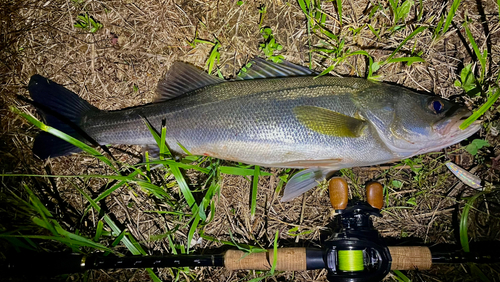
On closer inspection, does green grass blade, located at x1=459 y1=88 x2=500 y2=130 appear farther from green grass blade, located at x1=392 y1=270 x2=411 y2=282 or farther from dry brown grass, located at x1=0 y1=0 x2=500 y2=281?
green grass blade, located at x1=392 y1=270 x2=411 y2=282

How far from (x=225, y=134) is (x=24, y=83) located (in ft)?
7.85

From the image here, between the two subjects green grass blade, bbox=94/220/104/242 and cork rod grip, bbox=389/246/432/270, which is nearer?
cork rod grip, bbox=389/246/432/270

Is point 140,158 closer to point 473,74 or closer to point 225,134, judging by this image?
A: point 225,134

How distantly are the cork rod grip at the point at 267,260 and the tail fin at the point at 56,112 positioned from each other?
1.88m

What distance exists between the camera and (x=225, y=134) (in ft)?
9.16

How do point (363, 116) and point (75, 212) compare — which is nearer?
point (363, 116)

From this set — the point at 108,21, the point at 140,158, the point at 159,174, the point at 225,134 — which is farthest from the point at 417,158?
the point at 108,21

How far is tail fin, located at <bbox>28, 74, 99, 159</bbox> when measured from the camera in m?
3.04

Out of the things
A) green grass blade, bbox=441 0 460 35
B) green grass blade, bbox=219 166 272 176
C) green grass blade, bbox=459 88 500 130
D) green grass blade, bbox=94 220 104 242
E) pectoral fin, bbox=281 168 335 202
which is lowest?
green grass blade, bbox=94 220 104 242

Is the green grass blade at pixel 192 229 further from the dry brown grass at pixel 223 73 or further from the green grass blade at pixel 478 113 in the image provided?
the green grass blade at pixel 478 113

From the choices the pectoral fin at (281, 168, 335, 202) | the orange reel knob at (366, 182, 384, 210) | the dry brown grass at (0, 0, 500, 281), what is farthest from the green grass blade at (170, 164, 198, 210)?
the orange reel knob at (366, 182, 384, 210)

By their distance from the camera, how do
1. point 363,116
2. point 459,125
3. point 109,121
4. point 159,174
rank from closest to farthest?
point 459,125, point 363,116, point 109,121, point 159,174

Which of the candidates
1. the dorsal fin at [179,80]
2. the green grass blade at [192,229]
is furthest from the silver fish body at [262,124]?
the green grass blade at [192,229]

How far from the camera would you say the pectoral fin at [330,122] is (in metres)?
2.67
